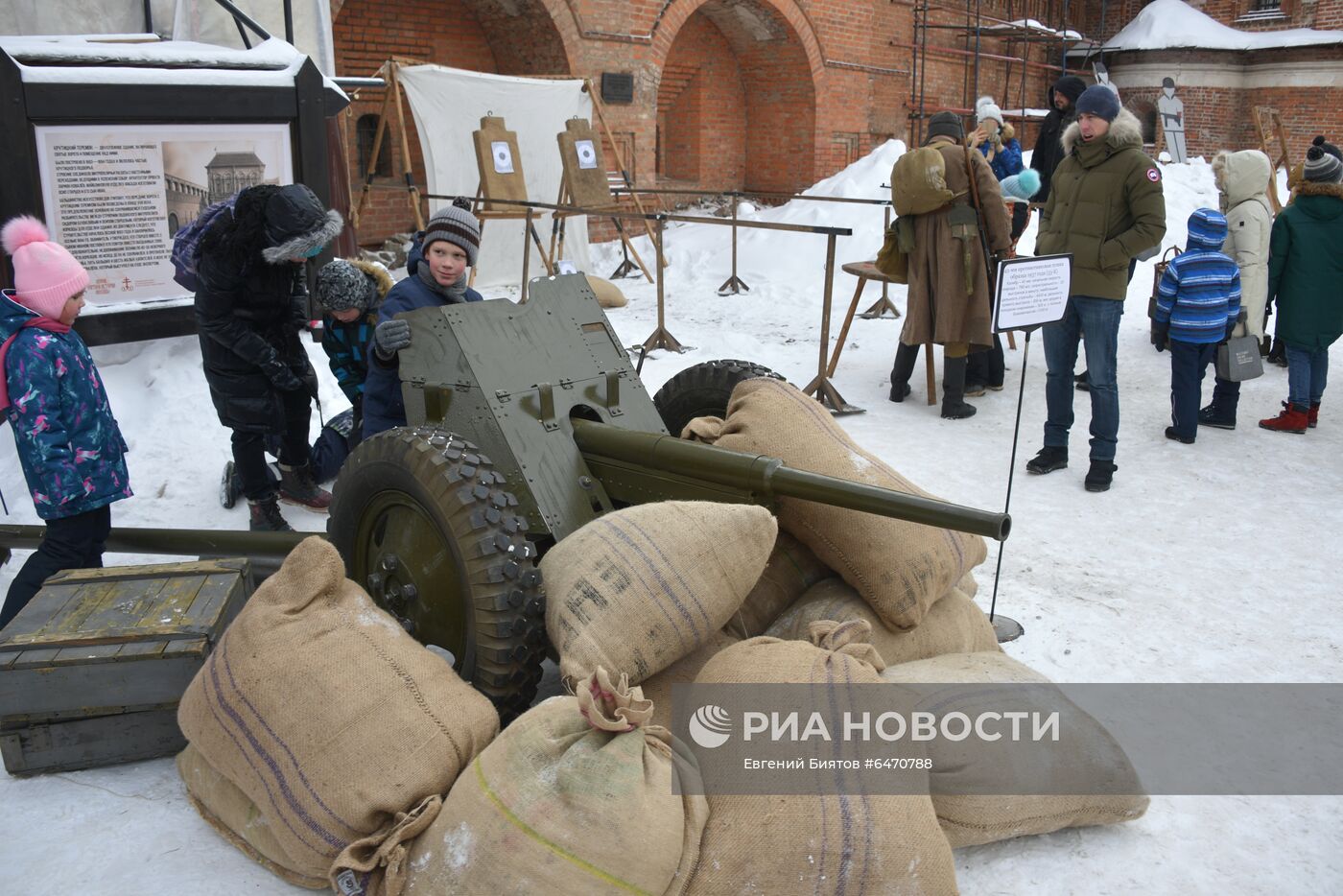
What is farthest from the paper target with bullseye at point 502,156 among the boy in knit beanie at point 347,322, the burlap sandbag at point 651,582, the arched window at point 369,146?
the burlap sandbag at point 651,582

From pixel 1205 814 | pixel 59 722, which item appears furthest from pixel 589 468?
pixel 1205 814

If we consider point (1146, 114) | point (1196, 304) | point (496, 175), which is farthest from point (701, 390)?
point (1146, 114)

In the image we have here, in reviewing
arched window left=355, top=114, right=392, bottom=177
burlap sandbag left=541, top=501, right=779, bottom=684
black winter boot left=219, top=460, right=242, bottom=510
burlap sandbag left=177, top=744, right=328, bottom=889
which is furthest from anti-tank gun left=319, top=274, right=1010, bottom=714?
arched window left=355, top=114, right=392, bottom=177

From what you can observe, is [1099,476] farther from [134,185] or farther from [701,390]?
[134,185]

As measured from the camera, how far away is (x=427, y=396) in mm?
3404

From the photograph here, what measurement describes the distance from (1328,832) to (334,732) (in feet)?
8.22

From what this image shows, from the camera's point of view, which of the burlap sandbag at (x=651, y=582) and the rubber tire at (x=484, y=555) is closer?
the burlap sandbag at (x=651, y=582)

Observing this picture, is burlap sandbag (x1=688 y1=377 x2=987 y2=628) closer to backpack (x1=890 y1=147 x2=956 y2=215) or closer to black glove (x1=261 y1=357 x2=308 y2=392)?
black glove (x1=261 y1=357 x2=308 y2=392)

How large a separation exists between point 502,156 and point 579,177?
871 millimetres

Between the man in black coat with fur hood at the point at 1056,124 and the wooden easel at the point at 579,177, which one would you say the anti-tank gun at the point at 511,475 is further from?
the wooden easel at the point at 579,177

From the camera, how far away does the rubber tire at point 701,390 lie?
12.5ft

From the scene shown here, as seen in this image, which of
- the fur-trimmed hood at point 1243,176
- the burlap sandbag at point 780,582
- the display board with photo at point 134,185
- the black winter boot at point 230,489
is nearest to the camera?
the burlap sandbag at point 780,582

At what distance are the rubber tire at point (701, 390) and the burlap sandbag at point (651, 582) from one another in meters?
1.02

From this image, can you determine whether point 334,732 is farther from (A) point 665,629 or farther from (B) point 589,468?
(B) point 589,468
